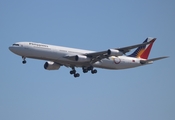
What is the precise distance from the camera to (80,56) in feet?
219

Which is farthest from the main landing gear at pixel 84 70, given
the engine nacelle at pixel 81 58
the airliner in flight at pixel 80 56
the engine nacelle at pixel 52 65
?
the engine nacelle at pixel 81 58

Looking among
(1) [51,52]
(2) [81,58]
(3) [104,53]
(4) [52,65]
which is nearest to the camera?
(1) [51,52]

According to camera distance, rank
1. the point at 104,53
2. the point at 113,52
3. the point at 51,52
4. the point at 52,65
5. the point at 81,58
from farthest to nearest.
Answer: the point at 52,65, the point at 104,53, the point at 81,58, the point at 113,52, the point at 51,52

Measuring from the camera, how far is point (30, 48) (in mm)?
63312

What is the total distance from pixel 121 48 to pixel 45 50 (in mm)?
11401

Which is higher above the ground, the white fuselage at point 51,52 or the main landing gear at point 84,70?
the white fuselage at point 51,52

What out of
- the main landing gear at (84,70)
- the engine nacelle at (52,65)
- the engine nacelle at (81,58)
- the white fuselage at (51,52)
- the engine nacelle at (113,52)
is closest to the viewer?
the white fuselage at (51,52)

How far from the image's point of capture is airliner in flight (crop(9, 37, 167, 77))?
63.5 metres

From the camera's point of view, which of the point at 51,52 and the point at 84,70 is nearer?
the point at 51,52

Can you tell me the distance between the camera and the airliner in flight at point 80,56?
63.5 metres

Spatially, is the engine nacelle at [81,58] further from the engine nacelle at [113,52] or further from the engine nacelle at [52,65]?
the engine nacelle at [52,65]

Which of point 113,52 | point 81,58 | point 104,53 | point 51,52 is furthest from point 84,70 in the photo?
point 51,52

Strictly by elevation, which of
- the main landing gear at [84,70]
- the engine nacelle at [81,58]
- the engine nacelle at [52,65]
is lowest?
the main landing gear at [84,70]

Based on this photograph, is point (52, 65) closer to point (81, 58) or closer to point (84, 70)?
point (84, 70)
